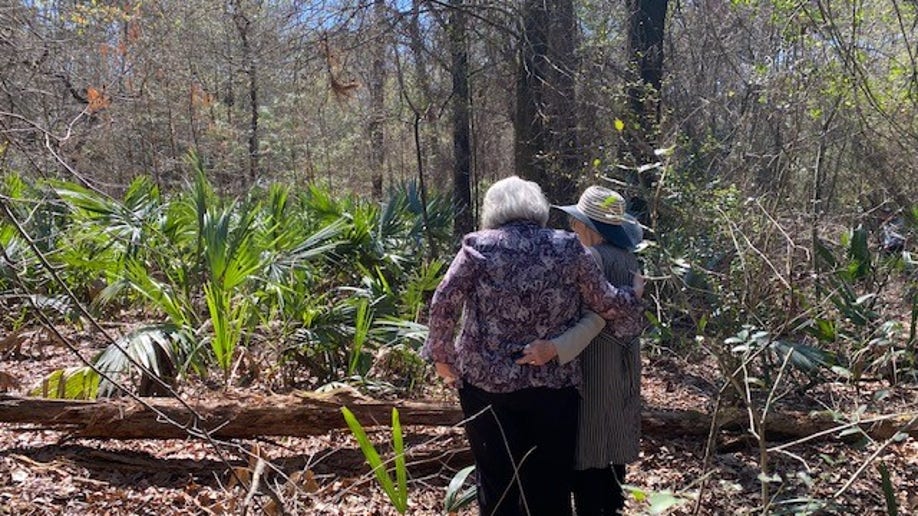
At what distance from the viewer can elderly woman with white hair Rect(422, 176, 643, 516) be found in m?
2.70

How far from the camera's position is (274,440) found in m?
4.27

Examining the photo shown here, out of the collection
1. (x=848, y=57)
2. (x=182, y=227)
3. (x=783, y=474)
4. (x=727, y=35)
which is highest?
(x=727, y=35)

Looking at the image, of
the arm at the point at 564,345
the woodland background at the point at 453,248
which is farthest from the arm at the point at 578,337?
the woodland background at the point at 453,248

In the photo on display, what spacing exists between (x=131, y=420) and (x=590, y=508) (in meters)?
2.27

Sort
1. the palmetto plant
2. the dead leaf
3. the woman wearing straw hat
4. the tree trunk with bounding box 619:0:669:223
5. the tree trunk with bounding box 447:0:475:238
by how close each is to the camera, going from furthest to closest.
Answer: the tree trunk with bounding box 447:0:475:238, the tree trunk with bounding box 619:0:669:223, the palmetto plant, the dead leaf, the woman wearing straw hat

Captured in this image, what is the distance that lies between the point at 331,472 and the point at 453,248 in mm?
5084

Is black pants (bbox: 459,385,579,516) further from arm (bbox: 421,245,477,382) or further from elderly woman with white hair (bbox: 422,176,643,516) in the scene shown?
arm (bbox: 421,245,477,382)

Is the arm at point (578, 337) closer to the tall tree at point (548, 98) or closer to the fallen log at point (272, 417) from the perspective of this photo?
the fallen log at point (272, 417)

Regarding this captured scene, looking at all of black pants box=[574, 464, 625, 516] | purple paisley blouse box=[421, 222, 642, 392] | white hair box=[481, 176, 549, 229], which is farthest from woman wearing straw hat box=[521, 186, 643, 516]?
white hair box=[481, 176, 549, 229]

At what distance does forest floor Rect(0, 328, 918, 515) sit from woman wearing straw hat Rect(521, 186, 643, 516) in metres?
0.32

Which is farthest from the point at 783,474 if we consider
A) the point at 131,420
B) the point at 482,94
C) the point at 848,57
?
the point at 482,94

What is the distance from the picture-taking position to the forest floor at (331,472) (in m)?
3.51

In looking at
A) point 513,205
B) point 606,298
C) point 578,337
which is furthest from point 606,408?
point 513,205

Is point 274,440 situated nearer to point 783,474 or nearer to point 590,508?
point 590,508
